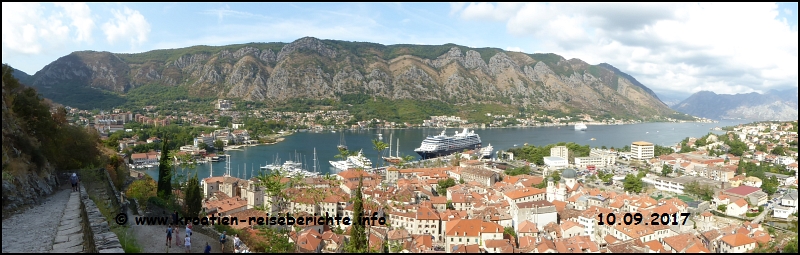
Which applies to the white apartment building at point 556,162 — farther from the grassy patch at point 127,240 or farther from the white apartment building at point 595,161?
the grassy patch at point 127,240

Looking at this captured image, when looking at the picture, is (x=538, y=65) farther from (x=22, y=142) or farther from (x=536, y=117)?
(x=22, y=142)

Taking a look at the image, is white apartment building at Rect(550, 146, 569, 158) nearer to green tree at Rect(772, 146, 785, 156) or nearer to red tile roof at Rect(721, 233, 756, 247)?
green tree at Rect(772, 146, 785, 156)

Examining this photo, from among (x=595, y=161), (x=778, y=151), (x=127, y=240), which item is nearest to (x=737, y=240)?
(x=127, y=240)

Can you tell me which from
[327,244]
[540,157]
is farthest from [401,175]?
[327,244]

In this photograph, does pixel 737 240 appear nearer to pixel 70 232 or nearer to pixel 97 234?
pixel 97 234

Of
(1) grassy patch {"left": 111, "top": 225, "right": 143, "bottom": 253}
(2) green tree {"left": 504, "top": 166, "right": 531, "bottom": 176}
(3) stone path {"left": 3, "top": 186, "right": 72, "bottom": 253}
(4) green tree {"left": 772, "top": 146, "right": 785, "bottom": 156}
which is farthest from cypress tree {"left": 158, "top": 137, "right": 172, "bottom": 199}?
(4) green tree {"left": 772, "top": 146, "right": 785, "bottom": 156}
